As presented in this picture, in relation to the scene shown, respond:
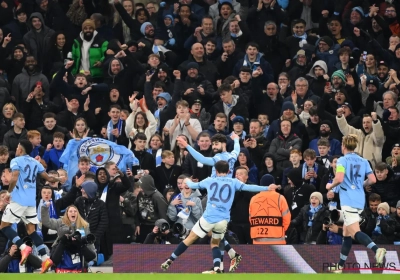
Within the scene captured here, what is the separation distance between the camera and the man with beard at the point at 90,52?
25.1 meters

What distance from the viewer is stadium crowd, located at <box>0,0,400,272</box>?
20.6 metres

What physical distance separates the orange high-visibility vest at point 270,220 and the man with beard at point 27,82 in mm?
6947

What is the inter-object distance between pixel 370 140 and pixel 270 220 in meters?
4.01

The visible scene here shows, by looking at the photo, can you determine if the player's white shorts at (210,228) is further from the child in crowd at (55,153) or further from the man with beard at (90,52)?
the man with beard at (90,52)

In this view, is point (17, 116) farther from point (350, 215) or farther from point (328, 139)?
point (350, 215)

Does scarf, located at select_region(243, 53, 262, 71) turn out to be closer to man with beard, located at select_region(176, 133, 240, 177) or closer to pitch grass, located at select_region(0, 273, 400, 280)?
man with beard, located at select_region(176, 133, 240, 177)

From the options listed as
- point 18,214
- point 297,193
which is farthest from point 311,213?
point 18,214

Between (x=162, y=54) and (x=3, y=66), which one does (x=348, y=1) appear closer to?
(x=162, y=54)

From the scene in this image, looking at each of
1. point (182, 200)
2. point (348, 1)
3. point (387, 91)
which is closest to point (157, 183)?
point (182, 200)

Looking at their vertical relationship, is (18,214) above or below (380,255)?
above

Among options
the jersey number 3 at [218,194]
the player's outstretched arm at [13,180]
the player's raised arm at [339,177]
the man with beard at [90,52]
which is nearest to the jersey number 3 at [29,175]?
the player's outstretched arm at [13,180]

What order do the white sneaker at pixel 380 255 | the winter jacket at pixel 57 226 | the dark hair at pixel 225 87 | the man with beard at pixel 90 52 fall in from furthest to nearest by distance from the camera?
the man with beard at pixel 90 52
the dark hair at pixel 225 87
the winter jacket at pixel 57 226
the white sneaker at pixel 380 255

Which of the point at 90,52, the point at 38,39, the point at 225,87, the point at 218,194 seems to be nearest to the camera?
the point at 218,194

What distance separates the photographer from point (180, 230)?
64.8 feet
